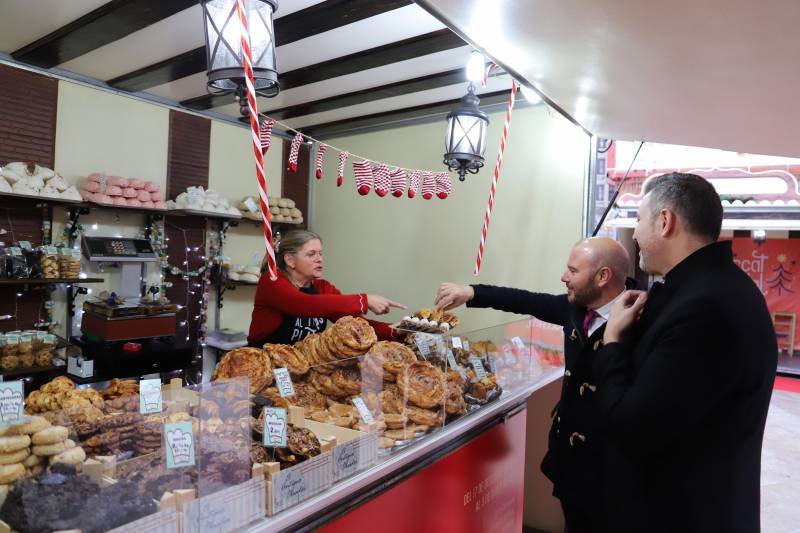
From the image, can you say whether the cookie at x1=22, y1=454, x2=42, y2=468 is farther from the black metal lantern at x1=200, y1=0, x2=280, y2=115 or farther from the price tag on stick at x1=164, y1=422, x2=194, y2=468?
the black metal lantern at x1=200, y1=0, x2=280, y2=115

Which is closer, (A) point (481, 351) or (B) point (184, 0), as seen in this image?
(A) point (481, 351)

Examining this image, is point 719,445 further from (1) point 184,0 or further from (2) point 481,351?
(1) point 184,0

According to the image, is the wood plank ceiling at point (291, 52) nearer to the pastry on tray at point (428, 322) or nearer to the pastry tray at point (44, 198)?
the pastry tray at point (44, 198)

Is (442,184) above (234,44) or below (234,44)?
below

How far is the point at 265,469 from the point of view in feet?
4.96

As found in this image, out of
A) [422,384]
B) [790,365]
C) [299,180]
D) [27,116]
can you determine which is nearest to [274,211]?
[299,180]

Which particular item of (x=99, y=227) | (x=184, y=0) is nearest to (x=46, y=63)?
(x=99, y=227)

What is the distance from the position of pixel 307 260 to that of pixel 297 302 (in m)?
0.29

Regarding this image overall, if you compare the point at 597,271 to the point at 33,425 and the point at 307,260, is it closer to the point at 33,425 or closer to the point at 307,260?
the point at 307,260

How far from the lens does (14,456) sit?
4.03 feet

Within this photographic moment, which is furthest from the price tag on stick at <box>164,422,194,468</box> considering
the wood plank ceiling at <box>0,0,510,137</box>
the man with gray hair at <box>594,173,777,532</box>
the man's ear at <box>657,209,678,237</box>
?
the wood plank ceiling at <box>0,0,510,137</box>

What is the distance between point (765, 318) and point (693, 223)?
0.32 m

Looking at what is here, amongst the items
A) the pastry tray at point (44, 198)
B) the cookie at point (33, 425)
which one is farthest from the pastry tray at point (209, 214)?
the cookie at point (33, 425)

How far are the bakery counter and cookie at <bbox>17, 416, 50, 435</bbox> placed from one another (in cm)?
57
